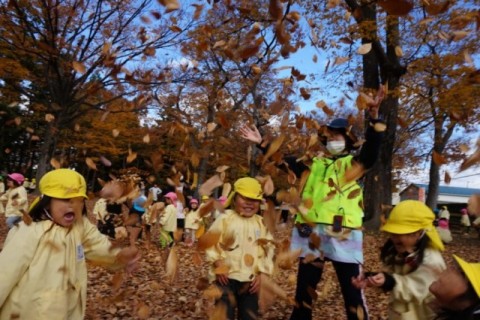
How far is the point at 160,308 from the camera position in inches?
184

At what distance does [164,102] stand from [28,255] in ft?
27.1

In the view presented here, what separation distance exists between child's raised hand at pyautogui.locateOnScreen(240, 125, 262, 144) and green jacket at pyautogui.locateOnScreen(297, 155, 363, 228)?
462 mm

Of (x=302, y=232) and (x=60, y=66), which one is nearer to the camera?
(x=302, y=232)

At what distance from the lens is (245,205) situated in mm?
3459

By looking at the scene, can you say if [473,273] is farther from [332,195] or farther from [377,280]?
[332,195]

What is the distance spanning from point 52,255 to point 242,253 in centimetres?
139

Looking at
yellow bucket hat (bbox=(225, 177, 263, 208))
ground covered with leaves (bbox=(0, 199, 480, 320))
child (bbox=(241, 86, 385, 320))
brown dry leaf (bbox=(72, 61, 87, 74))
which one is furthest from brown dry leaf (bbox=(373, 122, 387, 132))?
brown dry leaf (bbox=(72, 61, 87, 74))

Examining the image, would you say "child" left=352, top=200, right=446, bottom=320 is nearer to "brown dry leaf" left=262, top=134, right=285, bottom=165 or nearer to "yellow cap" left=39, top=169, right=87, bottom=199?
"brown dry leaf" left=262, top=134, right=285, bottom=165

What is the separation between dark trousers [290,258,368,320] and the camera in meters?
2.89

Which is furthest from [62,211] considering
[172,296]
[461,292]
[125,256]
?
[172,296]

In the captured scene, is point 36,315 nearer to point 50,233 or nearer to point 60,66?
point 50,233

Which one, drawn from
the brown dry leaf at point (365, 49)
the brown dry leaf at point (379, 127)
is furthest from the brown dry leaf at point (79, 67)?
the brown dry leaf at point (379, 127)

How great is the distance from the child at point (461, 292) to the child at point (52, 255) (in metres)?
1.88

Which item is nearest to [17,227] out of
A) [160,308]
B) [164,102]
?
[160,308]
